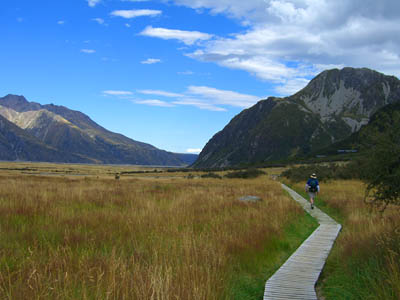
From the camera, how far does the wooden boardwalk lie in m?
6.05

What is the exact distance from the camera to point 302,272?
7.24 m

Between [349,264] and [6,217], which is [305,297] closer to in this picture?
[349,264]

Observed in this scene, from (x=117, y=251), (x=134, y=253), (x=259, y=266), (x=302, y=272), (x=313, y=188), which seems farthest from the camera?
(x=313, y=188)

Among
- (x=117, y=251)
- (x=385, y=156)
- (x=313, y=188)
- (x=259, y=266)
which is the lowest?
(x=259, y=266)

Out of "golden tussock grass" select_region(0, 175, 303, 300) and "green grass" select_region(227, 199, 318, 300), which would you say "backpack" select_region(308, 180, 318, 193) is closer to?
"golden tussock grass" select_region(0, 175, 303, 300)

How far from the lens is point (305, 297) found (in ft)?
19.3

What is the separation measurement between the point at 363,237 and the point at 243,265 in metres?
3.04

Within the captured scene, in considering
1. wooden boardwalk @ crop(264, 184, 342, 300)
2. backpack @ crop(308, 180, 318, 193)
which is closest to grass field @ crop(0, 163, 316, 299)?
wooden boardwalk @ crop(264, 184, 342, 300)

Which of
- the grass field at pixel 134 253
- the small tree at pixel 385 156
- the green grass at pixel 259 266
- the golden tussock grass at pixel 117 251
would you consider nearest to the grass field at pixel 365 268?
the small tree at pixel 385 156

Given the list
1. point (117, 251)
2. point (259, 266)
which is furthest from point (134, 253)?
point (259, 266)

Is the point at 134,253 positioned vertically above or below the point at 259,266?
above

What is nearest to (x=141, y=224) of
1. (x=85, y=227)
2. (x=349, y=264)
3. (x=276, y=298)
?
(x=85, y=227)

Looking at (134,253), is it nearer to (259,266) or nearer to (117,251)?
(117,251)

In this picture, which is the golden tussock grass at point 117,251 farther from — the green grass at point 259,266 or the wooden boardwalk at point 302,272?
the wooden boardwalk at point 302,272
